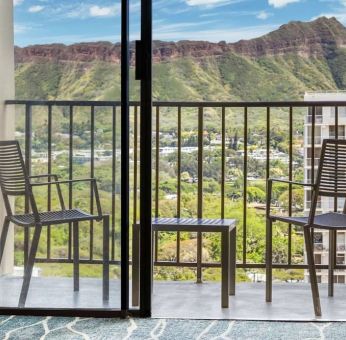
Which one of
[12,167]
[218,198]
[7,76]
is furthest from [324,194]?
[7,76]

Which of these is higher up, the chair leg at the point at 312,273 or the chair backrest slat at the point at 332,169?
the chair backrest slat at the point at 332,169

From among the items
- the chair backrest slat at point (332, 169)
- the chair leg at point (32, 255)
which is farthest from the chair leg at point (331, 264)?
the chair leg at point (32, 255)

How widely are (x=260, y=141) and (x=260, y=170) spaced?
19cm

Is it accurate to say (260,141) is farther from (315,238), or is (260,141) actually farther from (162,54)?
(162,54)

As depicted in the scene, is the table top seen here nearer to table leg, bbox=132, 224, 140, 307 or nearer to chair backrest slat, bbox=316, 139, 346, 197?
table leg, bbox=132, 224, 140, 307

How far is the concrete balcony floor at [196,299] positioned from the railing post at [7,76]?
0.60 feet

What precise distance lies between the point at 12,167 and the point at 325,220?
160 centimetres

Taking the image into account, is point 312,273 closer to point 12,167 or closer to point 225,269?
point 225,269

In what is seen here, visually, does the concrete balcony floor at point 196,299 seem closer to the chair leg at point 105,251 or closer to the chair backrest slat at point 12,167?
the chair leg at point 105,251

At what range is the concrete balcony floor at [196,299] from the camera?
9.92 feet

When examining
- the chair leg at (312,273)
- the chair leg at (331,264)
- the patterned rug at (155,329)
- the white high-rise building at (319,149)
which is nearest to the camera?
the patterned rug at (155,329)

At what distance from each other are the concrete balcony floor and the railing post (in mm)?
182

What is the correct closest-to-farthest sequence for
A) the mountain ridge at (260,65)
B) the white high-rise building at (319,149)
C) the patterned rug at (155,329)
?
1. the patterned rug at (155,329)
2. the white high-rise building at (319,149)
3. the mountain ridge at (260,65)

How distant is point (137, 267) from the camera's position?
305 cm
